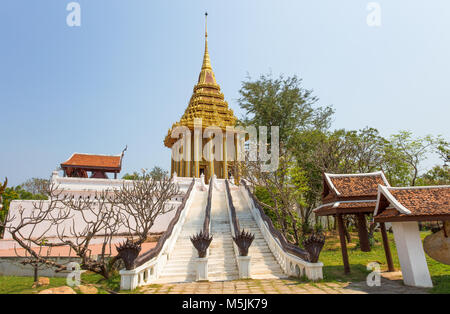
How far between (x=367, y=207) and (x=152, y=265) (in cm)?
748

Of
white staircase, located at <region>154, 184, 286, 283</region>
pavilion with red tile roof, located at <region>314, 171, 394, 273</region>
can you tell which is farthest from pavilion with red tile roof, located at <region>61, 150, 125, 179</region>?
pavilion with red tile roof, located at <region>314, 171, 394, 273</region>

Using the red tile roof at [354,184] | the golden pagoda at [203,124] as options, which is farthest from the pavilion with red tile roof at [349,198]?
the golden pagoda at [203,124]

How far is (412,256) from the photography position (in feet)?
26.8

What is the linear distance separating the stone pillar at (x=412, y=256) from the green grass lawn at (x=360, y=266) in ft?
1.28

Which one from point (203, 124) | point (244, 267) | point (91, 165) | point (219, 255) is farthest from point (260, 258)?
point (203, 124)

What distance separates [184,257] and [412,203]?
27.2ft

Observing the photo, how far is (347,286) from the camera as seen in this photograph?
26.7ft

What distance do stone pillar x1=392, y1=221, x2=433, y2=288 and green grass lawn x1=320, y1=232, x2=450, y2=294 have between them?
390 mm

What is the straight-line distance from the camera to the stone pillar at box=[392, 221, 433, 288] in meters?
8.06

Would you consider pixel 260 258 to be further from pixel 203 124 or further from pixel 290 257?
pixel 203 124

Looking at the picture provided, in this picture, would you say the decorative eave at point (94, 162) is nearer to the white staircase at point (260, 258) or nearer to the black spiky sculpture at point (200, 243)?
the white staircase at point (260, 258)

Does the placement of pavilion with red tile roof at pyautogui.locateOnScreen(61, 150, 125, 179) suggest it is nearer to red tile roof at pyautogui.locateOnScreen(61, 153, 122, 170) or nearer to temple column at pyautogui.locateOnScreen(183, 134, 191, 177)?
red tile roof at pyautogui.locateOnScreen(61, 153, 122, 170)

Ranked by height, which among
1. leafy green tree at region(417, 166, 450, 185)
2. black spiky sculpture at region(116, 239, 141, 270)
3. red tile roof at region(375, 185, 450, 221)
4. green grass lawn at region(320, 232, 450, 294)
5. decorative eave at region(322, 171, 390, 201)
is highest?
leafy green tree at region(417, 166, 450, 185)
